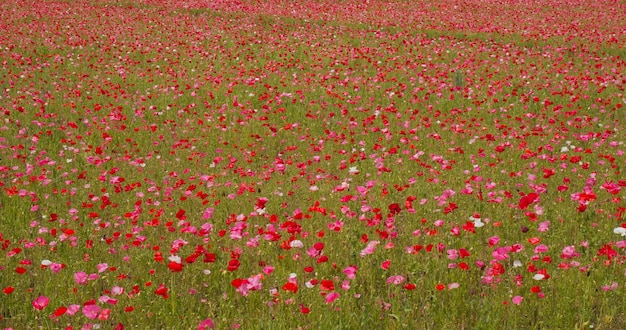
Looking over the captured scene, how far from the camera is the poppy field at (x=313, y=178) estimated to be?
3334 mm

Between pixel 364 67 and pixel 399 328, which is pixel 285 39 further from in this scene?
pixel 399 328

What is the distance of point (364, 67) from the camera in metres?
12.3

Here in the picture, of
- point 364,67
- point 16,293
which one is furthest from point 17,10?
point 16,293

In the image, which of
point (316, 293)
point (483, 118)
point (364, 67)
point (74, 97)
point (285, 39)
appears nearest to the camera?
point (316, 293)

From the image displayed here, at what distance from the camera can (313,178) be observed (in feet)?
19.9

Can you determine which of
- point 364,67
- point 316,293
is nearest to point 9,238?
point 316,293

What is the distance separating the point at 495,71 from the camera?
11539mm

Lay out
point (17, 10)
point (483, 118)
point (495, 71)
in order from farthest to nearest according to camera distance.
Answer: point (17, 10) < point (495, 71) < point (483, 118)

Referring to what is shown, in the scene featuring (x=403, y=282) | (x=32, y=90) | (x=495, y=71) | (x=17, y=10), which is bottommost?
(x=17, y=10)

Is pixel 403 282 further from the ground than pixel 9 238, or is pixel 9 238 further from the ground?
pixel 403 282

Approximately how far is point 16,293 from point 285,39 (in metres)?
13.1

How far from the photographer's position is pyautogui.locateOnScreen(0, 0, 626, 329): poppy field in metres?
3.33

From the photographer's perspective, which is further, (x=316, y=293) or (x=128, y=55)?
(x=128, y=55)

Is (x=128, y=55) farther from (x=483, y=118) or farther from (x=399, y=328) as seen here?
(x=399, y=328)
